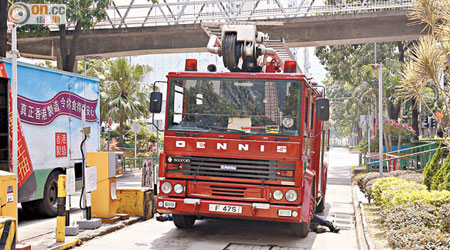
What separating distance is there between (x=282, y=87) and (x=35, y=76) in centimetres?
561

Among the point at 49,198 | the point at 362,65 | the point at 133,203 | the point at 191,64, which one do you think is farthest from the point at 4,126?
the point at 362,65

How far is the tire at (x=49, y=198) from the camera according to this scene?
1198 cm

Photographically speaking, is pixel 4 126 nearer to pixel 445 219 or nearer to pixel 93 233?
pixel 93 233

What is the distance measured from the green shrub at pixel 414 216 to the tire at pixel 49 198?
23.8 ft

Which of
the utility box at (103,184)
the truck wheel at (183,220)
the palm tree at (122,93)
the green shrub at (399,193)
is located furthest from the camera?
the palm tree at (122,93)

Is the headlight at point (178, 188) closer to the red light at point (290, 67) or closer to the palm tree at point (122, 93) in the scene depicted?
the red light at point (290, 67)

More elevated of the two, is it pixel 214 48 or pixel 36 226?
pixel 214 48

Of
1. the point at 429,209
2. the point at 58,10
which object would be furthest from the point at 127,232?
the point at 429,209

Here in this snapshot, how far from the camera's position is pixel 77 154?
1322 cm

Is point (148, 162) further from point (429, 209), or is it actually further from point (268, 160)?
point (429, 209)

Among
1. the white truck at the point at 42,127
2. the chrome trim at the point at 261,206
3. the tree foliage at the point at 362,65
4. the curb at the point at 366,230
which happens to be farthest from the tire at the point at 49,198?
the tree foliage at the point at 362,65

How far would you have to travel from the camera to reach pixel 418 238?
23.0 feet

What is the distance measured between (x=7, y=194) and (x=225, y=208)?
3.34 metres

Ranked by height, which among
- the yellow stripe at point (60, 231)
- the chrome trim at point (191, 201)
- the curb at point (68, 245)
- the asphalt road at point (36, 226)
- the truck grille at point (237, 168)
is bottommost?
the asphalt road at point (36, 226)
